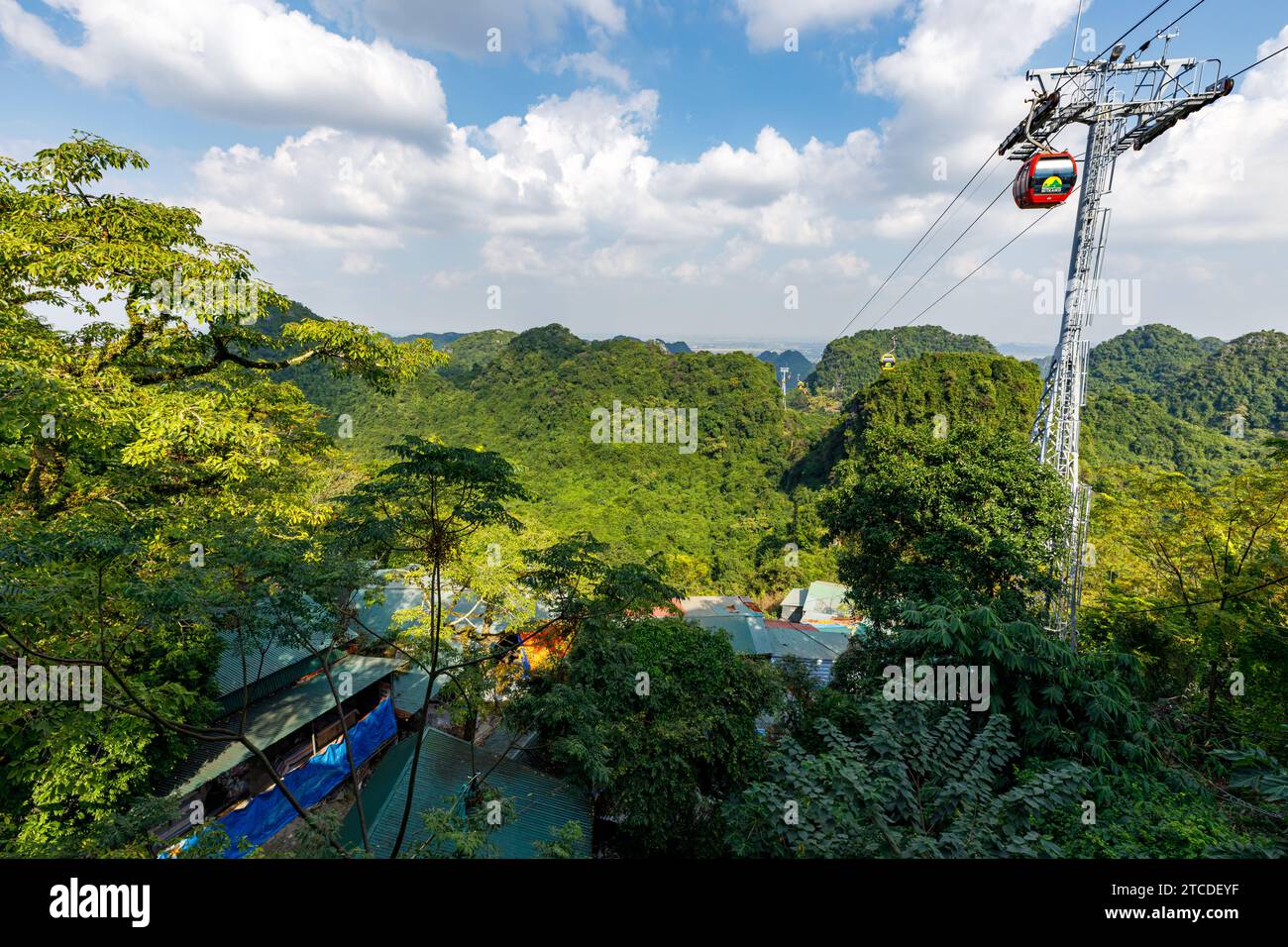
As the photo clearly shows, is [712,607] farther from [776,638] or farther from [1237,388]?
[1237,388]

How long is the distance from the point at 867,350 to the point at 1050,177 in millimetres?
82106

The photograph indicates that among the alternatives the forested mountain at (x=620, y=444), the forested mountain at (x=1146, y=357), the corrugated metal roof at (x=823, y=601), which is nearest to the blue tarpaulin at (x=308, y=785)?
the corrugated metal roof at (x=823, y=601)

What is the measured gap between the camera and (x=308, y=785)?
884 centimetres

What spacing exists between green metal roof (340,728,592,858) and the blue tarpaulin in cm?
89

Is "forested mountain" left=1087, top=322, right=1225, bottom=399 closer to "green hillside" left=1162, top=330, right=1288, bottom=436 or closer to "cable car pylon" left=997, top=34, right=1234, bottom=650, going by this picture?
"green hillside" left=1162, top=330, right=1288, bottom=436

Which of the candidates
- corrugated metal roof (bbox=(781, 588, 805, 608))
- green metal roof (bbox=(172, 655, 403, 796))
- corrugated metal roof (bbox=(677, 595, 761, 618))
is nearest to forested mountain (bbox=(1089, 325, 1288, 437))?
corrugated metal roof (bbox=(781, 588, 805, 608))

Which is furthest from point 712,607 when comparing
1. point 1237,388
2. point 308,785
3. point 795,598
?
point 1237,388

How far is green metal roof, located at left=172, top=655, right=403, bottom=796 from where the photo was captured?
7970 millimetres

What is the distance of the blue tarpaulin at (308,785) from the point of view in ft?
25.5

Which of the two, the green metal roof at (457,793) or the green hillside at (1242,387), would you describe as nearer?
the green metal roof at (457,793)

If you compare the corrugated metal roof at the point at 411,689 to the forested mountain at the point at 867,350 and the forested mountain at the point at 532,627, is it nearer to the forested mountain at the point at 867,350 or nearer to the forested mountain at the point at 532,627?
the forested mountain at the point at 532,627

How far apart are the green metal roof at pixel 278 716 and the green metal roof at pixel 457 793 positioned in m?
2.03
